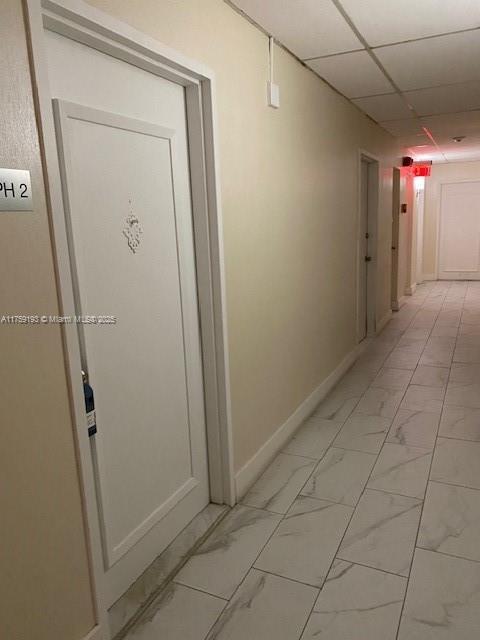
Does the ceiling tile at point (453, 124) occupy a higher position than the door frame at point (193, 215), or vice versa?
the ceiling tile at point (453, 124)

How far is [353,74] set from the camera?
11.1 feet

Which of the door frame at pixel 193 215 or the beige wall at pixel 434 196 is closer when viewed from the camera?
the door frame at pixel 193 215

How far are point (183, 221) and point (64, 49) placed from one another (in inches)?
32.5

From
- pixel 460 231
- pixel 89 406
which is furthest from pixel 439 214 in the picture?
pixel 89 406

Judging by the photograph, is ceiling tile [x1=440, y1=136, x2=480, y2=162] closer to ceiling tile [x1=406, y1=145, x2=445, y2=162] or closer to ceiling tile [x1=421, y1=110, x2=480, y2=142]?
ceiling tile [x1=406, y1=145, x2=445, y2=162]

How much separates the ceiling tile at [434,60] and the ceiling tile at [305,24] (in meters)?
0.34

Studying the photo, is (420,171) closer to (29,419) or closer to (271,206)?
(271,206)

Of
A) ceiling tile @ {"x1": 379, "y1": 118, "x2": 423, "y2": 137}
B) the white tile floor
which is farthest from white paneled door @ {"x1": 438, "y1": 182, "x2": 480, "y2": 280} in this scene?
the white tile floor

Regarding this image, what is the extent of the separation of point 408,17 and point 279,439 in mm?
2515

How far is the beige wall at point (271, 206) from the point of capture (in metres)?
2.18

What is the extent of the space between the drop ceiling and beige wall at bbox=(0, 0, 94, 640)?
1.44 meters

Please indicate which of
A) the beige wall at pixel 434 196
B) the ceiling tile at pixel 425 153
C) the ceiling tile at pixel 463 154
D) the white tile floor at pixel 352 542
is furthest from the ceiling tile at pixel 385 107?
the beige wall at pixel 434 196

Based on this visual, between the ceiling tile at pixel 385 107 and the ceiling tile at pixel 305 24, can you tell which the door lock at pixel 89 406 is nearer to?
the ceiling tile at pixel 305 24

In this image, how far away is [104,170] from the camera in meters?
1.70
